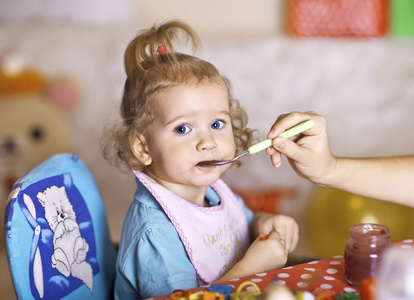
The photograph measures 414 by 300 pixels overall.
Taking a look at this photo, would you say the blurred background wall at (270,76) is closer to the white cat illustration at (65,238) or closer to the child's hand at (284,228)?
the child's hand at (284,228)

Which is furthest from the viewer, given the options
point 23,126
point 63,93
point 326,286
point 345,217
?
point 63,93

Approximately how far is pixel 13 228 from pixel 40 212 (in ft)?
0.26

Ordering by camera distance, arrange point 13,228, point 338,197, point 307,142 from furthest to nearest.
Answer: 1. point 338,197
2. point 307,142
3. point 13,228

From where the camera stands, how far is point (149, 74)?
3.56 feet

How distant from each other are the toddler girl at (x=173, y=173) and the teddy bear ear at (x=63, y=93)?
4.66 feet

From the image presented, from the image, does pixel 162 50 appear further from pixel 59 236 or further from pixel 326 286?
pixel 326 286

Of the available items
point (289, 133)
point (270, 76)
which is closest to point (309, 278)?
point (289, 133)

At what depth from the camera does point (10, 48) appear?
8.27 ft

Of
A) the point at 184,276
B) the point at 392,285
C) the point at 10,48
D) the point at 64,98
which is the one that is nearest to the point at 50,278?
the point at 184,276

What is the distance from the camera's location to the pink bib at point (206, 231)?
3.44 feet

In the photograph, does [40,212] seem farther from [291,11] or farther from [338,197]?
[291,11]

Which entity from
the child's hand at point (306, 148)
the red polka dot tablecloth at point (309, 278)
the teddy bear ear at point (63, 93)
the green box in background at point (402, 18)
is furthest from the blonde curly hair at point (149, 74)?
the green box in background at point (402, 18)

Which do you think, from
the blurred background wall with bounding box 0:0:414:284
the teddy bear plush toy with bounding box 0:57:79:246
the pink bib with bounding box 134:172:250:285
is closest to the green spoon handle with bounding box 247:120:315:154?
the pink bib with bounding box 134:172:250:285

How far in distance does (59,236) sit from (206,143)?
33 cm
